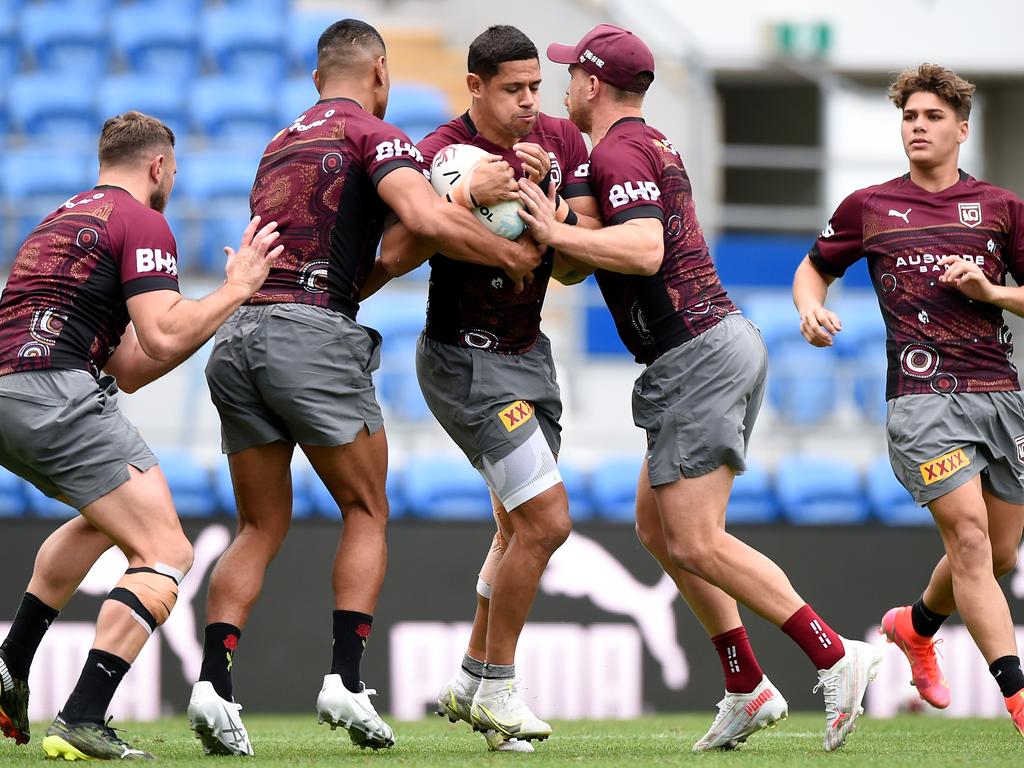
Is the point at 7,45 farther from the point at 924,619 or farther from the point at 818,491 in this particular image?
the point at 924,619

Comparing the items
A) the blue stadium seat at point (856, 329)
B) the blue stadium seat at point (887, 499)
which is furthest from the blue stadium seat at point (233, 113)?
the blue stadium seat at point (887, 499)

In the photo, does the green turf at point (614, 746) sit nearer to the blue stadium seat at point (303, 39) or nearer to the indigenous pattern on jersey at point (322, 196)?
the indigenous pattern on jersey at point (322, 196)

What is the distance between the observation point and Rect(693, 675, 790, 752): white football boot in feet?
17.8

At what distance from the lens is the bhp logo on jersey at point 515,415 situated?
213 inches

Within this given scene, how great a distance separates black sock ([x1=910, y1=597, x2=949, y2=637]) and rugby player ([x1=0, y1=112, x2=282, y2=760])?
124 inches

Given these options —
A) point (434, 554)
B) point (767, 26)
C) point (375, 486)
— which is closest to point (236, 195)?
point (434, 554)

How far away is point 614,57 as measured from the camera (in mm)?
5422

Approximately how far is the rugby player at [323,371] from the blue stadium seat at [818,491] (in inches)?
187

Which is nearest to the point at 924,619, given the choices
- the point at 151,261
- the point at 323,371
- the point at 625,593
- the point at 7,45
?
the point at 625,593

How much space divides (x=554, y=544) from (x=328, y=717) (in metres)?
1.05

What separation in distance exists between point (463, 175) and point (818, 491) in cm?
512

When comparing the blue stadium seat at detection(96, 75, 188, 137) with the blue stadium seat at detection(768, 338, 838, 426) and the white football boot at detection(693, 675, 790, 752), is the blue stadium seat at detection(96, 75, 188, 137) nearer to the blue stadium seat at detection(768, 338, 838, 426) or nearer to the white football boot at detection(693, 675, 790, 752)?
the blue stadium seat at detection(768, 338, 838, 426)

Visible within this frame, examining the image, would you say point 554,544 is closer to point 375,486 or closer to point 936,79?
point 375,486

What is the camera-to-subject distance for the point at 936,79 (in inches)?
234
